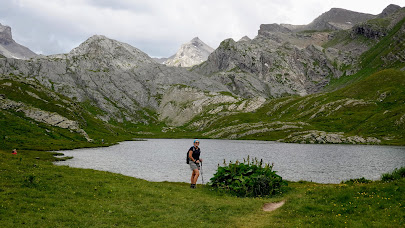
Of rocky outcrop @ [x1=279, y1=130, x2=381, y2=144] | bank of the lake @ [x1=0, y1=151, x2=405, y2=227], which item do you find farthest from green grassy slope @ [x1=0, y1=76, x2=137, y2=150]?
rocky outcrop @ [x1=279, y1=130, x2=381, y2=144]

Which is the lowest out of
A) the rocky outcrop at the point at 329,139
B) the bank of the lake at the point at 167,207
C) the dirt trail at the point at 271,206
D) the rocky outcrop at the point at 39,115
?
the dirt trail at the point at 271,206

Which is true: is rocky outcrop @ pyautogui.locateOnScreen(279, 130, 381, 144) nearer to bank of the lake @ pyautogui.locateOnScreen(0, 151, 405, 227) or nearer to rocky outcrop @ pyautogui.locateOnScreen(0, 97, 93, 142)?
rocky outcrop @ pyautogui.locateOnScreen(0, 97, 93, 142)

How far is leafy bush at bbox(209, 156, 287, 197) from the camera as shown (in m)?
33.7

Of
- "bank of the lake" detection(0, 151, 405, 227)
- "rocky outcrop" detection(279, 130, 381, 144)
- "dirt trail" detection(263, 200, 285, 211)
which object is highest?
"rocky outcrop" detection(279, 130, 381, 144)

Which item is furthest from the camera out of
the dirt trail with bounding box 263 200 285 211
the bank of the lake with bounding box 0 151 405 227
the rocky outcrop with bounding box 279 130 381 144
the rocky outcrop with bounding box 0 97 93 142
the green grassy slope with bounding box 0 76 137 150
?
the rocky outcrop with bounding box 279 130 381 144

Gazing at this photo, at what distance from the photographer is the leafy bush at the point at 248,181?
33688 mm

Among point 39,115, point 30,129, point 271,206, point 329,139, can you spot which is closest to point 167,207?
point 271,206

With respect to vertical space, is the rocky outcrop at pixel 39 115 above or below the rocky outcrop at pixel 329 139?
above

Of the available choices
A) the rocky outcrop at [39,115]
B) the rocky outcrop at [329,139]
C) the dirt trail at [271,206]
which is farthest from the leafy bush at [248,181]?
the rocky outcrop at [329,139]

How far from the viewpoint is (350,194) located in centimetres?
2494

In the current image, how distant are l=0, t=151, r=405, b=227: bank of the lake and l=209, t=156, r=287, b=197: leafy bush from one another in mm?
3114

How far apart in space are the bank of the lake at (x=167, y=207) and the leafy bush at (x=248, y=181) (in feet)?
10.2

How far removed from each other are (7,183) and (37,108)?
170 meters

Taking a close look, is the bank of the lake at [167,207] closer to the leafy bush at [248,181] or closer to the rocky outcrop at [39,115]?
the leafy bush at [248,181]
